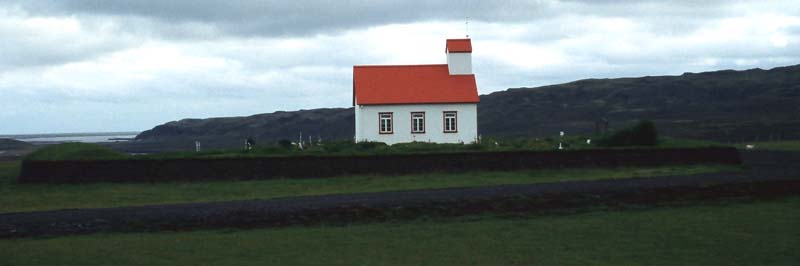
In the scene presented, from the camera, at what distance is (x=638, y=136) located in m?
41.2

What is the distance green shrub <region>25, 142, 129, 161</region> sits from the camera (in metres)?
35.0

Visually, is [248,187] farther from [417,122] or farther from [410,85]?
[410,85]

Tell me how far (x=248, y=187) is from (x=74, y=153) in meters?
9.01

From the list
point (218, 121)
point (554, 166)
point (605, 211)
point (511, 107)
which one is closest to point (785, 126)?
point (511, 107)

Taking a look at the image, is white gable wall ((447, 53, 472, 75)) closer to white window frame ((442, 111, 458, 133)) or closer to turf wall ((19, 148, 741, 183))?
white window frame ((442, 111, 458, 133))

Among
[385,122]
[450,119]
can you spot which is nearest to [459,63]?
[450,119]

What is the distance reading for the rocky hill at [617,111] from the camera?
9425 centimetres

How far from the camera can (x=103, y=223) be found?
21312 mm

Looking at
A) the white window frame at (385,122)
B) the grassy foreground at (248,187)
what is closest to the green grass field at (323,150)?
the grassy foreground at (248,187)

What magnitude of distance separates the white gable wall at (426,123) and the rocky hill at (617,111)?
3989 centimetres

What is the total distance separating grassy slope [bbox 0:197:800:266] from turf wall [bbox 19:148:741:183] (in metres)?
13.3

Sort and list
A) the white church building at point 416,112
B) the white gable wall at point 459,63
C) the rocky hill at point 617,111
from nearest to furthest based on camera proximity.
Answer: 1. the white church building at point 416,112
2. the white gable wall at point 459,63
3. the rocky hill at point 617,111

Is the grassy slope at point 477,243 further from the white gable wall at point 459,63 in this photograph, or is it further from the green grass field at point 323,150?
the white gable wall at point 459,63

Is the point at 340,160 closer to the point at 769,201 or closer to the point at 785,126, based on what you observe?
the point at 769,201
